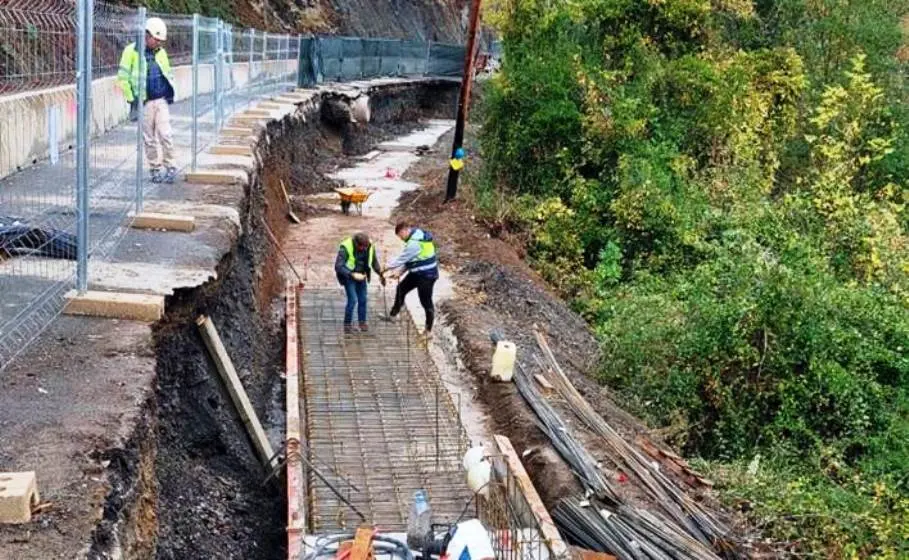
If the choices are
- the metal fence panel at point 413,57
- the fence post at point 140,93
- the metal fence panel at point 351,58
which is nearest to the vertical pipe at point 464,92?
the fence post at point 140,93

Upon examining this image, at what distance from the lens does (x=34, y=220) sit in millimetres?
6734

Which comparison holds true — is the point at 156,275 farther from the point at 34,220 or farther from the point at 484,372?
the point at 484,372

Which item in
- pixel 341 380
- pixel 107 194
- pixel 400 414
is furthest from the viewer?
pixel 341 380

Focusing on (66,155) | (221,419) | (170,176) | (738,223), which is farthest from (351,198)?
(66,155)

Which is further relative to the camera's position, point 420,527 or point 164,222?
point 164,222

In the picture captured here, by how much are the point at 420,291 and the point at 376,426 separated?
7.80 ft

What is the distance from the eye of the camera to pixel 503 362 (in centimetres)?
1048

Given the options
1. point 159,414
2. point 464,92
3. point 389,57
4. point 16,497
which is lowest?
point 159,414

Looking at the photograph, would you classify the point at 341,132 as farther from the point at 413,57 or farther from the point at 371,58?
the point at 413,57

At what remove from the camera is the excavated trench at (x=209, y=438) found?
17.2ft

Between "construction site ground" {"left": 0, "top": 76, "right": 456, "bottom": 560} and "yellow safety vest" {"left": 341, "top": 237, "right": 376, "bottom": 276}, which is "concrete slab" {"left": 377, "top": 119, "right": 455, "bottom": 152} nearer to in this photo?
"construction site ground" {"left": 0, "top": 76, "right": 456, "bottom": 560}

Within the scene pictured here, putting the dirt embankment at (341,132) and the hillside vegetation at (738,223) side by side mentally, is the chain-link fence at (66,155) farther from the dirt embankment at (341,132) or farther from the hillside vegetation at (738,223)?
the dirt embankment at (341,132)

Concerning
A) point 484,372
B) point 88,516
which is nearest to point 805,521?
point 484,372

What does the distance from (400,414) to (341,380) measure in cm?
104
